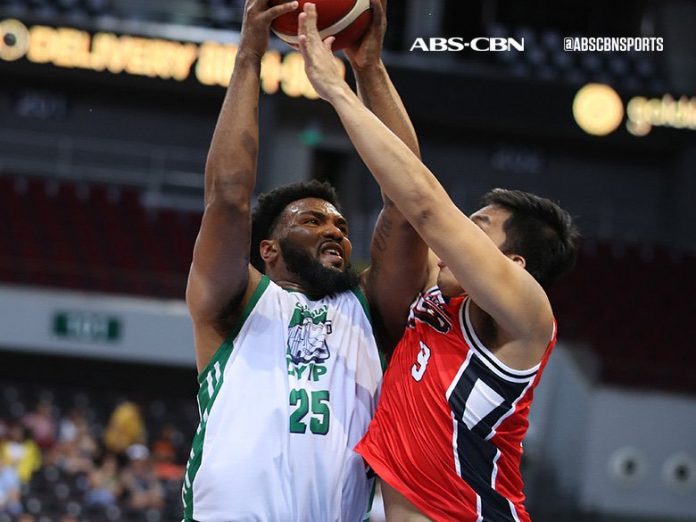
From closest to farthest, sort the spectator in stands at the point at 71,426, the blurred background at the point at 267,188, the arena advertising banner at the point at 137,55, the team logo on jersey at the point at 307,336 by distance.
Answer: the team logo on jersey at the point at 307,336
the spectator in stands at the point at 71,426
the blurred background at the point at 267,188
the arena advertising banner at the point at 137,55

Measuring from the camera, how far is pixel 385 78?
415 centimetres

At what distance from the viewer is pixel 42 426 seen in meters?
12.7

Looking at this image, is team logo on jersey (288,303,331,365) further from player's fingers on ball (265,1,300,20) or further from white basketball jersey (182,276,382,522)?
player's fingers on ball (265,1,300,20)

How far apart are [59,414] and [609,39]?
1095 centimetres

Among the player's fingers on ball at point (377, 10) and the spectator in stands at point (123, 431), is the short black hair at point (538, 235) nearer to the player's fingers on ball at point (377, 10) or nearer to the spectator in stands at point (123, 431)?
the player's fingers on ball at point (377, 10)

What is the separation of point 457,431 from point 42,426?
9.74 metres

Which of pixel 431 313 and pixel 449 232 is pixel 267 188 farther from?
pixel 449 232

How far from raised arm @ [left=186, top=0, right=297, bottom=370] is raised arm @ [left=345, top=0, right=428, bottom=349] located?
388 mm

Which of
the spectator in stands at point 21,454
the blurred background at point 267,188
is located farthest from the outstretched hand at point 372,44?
the spectator in stands at point 21,454

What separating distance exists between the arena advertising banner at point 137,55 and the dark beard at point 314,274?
40.4 ft

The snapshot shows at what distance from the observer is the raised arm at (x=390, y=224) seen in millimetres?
4082

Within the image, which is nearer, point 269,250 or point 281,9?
point 281,9

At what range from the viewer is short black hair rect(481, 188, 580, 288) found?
3861 millimetres

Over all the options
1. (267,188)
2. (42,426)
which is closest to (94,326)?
(42,426)
